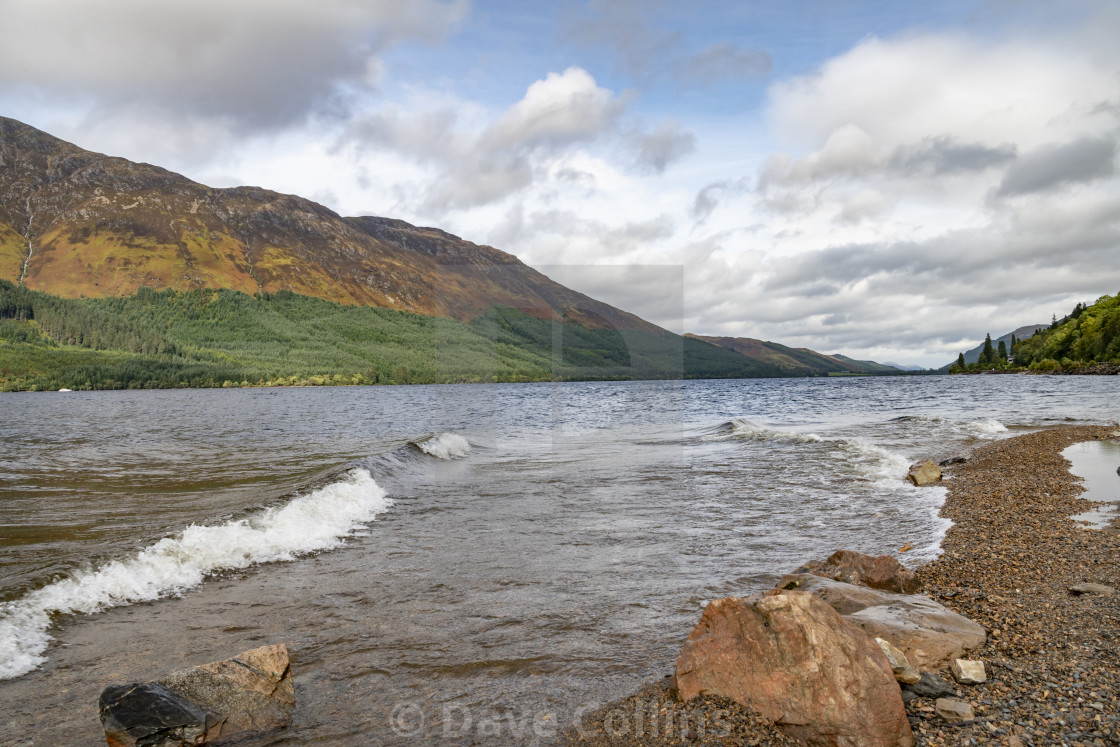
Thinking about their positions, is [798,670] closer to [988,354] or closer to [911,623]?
[911,623]

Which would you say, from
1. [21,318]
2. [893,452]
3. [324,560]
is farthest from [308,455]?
[21,318]

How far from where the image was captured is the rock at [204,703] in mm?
5316

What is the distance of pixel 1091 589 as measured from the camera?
24.5ft

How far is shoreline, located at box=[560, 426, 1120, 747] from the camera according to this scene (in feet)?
16.1

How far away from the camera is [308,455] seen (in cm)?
2788

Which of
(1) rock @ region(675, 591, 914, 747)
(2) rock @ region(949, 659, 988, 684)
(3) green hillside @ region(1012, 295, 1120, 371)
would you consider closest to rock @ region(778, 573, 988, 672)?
(2) rock @ region(949, 659, 988, 684)

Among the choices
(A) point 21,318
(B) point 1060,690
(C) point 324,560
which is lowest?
(C) point 324,560

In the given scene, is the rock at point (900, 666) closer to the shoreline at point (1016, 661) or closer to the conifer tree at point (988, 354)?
the shoreline at point (1016, 661)

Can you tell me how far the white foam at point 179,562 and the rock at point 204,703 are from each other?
3010mm

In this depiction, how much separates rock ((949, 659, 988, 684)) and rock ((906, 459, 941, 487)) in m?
14.7

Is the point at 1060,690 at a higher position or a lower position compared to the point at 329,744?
higher

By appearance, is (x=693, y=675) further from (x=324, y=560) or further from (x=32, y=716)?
(x=324, y=560)

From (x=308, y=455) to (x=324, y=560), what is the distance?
17.4 metres
